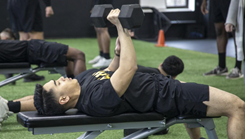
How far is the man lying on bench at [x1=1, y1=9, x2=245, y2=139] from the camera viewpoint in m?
1.56

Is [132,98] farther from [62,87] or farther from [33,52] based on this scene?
[33,52]

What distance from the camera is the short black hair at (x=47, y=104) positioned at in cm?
162

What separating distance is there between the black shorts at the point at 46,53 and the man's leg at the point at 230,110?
1.59m

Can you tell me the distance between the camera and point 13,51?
2928 mm

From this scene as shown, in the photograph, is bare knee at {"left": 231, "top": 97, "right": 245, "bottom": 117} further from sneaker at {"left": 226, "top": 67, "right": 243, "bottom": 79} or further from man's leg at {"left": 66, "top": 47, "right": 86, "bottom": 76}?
sneaker at {"left": 226, "top": 67, "right": 243, "bottom": 79}

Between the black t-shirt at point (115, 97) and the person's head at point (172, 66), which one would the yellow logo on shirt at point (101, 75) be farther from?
the person's head at point (172, 66)

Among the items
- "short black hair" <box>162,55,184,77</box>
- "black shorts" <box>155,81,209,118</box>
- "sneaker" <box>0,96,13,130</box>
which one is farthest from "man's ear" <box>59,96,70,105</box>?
"short black hair" <box>162,55,184,77</box>

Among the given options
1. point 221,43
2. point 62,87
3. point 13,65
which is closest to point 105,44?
point 221,43

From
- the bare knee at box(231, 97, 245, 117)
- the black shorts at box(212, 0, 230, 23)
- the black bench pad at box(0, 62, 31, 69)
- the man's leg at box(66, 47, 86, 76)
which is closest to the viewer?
the bare knee at box(231, 97, 245, 117)

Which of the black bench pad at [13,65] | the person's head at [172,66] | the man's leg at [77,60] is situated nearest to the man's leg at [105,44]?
the man's leg at [77,60]

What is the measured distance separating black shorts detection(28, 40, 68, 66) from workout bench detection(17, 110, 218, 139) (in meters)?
1.28

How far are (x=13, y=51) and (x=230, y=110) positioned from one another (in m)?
1.96

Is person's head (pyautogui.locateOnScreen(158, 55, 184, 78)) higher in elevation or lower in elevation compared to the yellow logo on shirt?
lower

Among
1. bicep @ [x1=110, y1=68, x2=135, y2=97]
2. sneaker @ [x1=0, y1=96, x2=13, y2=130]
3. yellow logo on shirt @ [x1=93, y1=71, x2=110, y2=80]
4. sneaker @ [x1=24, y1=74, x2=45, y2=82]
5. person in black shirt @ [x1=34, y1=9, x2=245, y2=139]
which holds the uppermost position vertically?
bicep @ [x1=110, y1=68, x2=135, y2=97]
